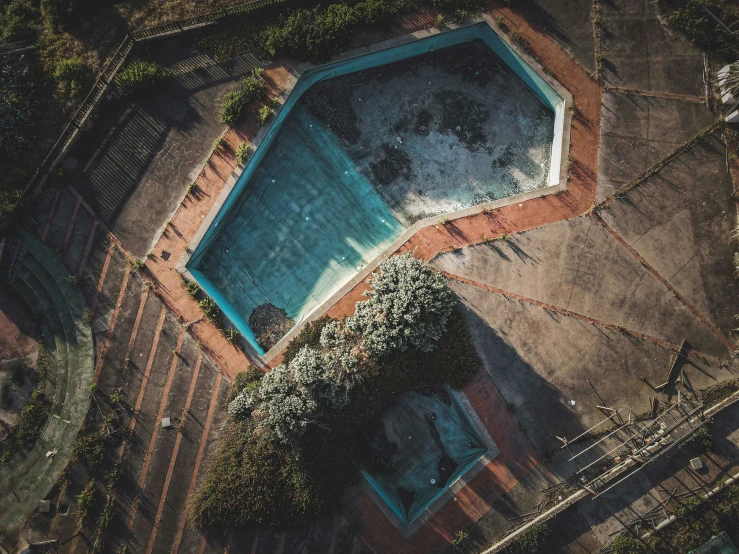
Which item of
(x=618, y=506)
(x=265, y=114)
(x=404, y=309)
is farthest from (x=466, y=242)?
(x=618, y=506)

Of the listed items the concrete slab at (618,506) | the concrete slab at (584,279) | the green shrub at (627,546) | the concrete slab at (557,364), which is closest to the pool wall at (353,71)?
the concrete slab at (584,279)

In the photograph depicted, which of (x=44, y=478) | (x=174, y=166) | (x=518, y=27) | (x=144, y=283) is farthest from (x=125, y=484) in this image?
(x=518, y=27)

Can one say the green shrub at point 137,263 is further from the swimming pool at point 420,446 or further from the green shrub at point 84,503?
the swimming pool at point 420,446

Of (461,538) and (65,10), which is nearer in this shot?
(461,538)

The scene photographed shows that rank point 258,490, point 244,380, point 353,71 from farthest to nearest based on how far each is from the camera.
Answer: point 353,71 < point 244,380 < point 258,490

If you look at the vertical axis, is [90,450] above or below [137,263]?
below

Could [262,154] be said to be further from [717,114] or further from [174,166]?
[717,114]

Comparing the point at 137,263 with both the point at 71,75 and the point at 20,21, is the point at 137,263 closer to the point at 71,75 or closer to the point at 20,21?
the point at 71,75
